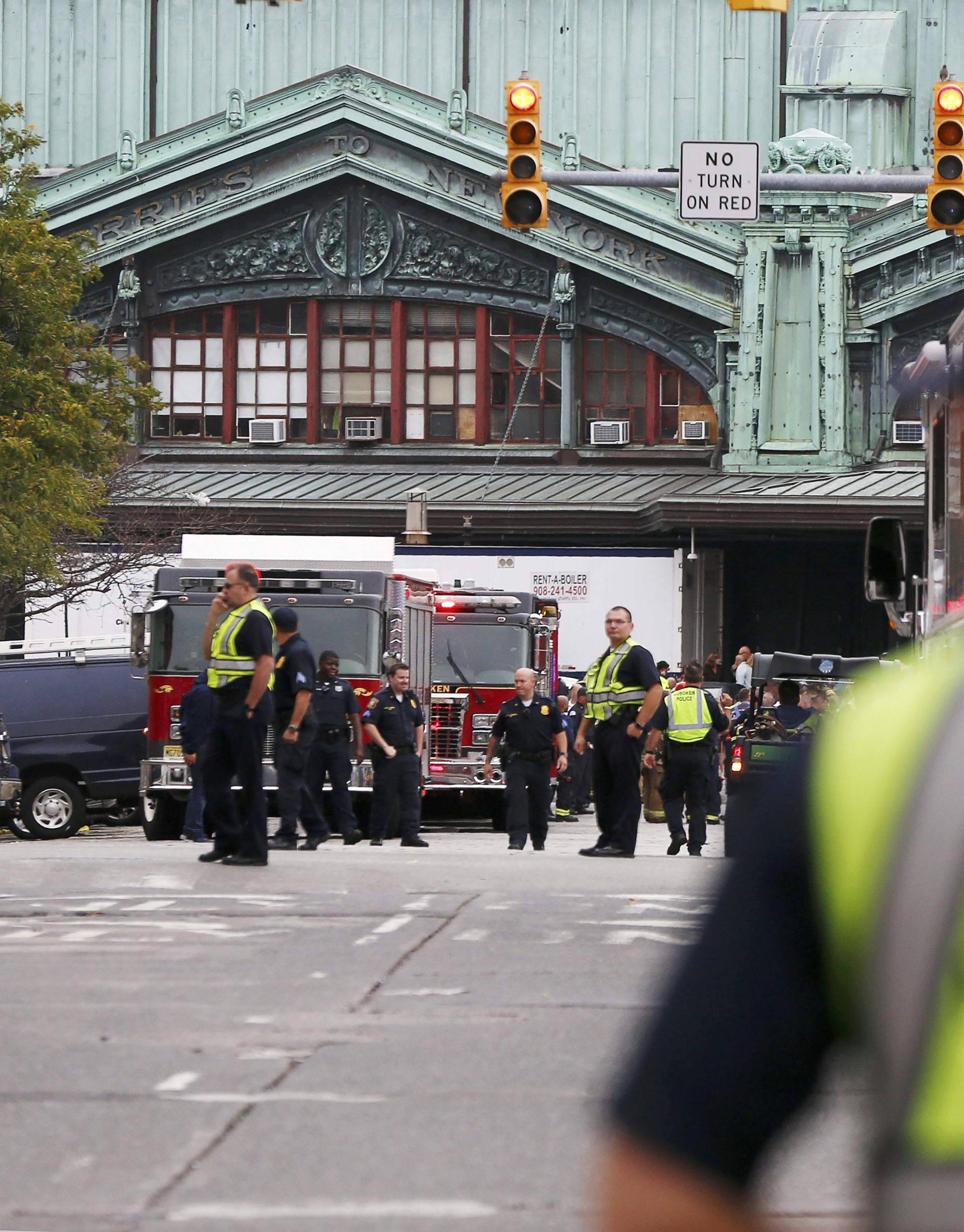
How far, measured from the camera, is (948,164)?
1678 cm

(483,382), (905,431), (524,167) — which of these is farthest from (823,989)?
(483,382)

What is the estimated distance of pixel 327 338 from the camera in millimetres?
40844

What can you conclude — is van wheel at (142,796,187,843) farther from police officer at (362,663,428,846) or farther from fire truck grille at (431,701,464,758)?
fire truck grille at (431,701,464,758)

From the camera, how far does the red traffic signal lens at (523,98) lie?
16672 millimetres

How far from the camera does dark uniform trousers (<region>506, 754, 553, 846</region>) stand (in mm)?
18938

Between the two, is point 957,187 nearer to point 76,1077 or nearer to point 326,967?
point 326,967

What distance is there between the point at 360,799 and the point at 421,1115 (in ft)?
54.7

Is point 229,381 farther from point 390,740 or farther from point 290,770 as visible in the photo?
point 290,770

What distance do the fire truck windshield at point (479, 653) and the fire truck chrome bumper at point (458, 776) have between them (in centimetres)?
115

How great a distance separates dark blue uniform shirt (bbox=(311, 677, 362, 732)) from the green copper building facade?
1739 cm

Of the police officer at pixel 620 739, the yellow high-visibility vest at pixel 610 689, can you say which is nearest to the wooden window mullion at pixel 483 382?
the yellow high-visibility vest at pixel 610 689

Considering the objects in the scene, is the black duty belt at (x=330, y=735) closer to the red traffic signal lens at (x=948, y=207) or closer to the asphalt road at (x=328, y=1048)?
the asphalt road at (x=328, y=1048)

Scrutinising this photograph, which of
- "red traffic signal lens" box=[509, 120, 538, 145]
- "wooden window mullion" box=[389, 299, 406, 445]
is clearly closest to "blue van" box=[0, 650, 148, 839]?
"red traffic signal lens" box=[509, 120, 538, 145]

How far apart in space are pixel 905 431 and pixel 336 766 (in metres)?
21.1
